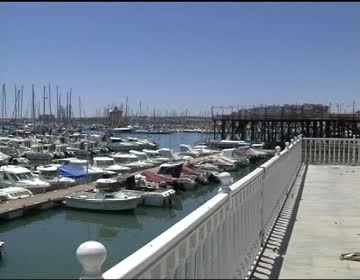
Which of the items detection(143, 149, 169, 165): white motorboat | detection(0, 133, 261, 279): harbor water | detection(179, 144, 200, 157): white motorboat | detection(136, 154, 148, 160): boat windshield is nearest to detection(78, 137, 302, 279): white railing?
detection(0, 133, 261, 279): harbor water

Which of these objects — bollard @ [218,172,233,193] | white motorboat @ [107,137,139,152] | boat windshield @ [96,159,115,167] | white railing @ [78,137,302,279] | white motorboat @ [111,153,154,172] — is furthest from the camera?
white motorboat @ [107,137,139,152]

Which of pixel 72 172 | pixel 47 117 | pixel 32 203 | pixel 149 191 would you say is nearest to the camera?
pixel 32 203

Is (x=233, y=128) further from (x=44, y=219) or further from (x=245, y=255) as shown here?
(x=245, y=255)

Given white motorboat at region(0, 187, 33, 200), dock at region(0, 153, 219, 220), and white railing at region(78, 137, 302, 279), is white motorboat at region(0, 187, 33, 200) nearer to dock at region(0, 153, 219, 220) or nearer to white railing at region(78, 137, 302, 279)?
dock at region(0, 153, 219, 220)

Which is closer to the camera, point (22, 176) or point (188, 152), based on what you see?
point (22, 176)

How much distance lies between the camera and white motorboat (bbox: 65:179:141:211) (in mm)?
27922

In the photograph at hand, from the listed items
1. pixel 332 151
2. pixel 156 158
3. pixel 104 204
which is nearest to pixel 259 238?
pixel 332 151

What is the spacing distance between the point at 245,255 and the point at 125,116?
148 m

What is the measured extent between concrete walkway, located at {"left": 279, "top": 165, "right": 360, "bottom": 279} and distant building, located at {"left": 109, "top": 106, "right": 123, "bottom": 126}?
5280 inches

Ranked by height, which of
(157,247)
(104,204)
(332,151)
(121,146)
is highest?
(157,247)

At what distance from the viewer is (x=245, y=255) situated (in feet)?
18.8

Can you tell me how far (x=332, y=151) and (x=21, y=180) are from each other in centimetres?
1932

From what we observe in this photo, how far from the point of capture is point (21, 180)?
3338 cm

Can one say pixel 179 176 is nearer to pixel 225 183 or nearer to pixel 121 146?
pixel 225 183
